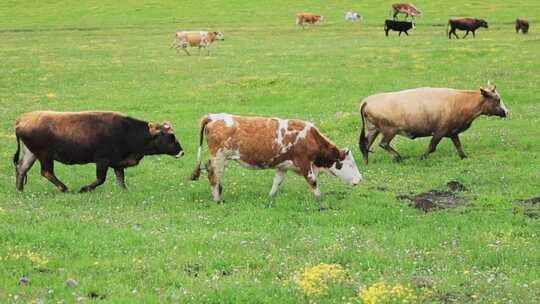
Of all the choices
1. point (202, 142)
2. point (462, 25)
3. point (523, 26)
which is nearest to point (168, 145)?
point (202, 142)

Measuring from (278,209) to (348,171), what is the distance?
2.36 meters

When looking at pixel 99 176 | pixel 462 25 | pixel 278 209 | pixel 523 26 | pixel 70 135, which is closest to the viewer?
pixel 278 209

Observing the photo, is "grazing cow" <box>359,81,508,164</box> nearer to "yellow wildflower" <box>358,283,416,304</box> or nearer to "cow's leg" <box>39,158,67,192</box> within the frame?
"cow's leg" <box>39,158,67,192</box>

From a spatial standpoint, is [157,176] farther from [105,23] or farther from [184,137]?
[105,23]

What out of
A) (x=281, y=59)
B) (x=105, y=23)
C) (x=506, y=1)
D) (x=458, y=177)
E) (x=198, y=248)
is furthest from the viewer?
(x=506, y=1)

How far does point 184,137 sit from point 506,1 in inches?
2756

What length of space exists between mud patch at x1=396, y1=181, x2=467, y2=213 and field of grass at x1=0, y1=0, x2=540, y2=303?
247 millimetres

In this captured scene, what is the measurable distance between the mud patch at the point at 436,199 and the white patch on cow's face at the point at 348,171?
1.05 m

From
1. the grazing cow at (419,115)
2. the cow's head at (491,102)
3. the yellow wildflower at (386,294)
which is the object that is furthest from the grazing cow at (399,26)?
the yellow wildflower at (386,294)

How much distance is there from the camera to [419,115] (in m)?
20.0

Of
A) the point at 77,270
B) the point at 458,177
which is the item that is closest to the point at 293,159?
the point at 458,177

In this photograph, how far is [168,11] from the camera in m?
85.6

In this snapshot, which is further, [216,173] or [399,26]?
[399,26]

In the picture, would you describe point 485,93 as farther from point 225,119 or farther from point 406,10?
point 406,10
